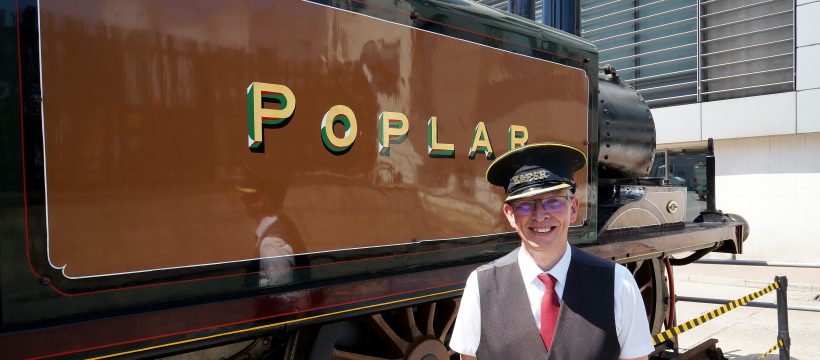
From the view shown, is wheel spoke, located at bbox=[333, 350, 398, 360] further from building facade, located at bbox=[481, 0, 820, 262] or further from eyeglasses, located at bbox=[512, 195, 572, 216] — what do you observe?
building facade, located at bbox=[481, 0, 820, 262]

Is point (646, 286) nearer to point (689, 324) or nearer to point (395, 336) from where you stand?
point (689, 324)

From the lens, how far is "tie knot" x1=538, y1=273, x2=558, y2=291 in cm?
155

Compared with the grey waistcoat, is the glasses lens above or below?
above

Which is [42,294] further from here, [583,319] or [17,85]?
[583,319]

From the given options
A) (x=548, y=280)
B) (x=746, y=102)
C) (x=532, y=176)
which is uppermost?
(x=746, y=102)

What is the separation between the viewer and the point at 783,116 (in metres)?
10.8

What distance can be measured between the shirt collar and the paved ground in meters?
4.66

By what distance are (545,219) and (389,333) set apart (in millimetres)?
1465

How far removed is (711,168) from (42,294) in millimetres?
5611

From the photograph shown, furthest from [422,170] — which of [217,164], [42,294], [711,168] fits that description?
[711,168]

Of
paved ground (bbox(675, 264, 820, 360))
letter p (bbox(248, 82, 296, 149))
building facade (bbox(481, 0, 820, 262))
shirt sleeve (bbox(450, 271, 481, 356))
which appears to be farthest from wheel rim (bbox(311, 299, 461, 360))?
building facade (bbox(481, 0, 820, 262))

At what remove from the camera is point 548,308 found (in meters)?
1.52

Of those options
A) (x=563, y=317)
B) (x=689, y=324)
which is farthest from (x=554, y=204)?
(x=689, y=324)

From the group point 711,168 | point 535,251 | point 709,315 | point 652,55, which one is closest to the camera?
point 535,251
